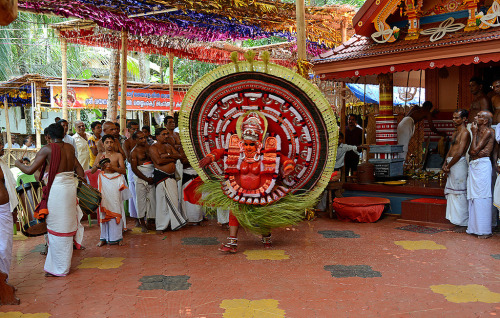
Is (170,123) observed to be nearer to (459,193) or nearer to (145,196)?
(145,196)

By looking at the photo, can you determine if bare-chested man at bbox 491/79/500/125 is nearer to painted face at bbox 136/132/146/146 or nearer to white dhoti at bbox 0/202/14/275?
painted face at bbox 136/132/146/146

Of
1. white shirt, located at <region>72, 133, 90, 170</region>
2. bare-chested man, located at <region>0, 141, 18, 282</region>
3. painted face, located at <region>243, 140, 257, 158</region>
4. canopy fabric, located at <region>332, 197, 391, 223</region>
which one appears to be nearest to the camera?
bare-chested man, located at <region>0, 141, 18, 282</region>

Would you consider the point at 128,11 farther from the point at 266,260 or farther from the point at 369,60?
the point at 266,260

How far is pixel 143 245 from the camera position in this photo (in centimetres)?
732

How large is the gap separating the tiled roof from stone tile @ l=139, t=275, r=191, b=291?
5678 mm

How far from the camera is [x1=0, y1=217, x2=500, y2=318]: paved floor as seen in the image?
467cm

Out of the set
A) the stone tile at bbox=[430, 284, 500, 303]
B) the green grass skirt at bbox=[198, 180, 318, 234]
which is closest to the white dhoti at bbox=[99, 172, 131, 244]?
the green grass skirt at bbox=[198, 180, 318, 234]

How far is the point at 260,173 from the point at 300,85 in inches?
51.0

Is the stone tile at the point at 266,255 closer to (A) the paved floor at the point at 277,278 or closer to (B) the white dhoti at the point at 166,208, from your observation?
(A) the paved floor at the point at 277,278

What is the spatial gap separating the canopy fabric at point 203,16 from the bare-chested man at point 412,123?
9.38 ft

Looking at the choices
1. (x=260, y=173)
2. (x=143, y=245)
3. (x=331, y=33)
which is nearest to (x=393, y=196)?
(x=260, y=173)

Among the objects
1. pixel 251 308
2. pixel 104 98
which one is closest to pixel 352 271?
pixel 251 308

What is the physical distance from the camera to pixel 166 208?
827 centimetres

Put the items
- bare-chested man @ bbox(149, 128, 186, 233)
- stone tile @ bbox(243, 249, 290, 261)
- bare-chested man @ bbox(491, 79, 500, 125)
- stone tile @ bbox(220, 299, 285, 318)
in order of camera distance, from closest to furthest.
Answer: stone tile @ bbox(220, 299, 285, 318) < stone tile @ bbox(243, 249, 290, 261) < bare-chested man @ bbox(491, 79, 500, 125) < bare-chested man @ bbox(149, 128, 186, 233)
